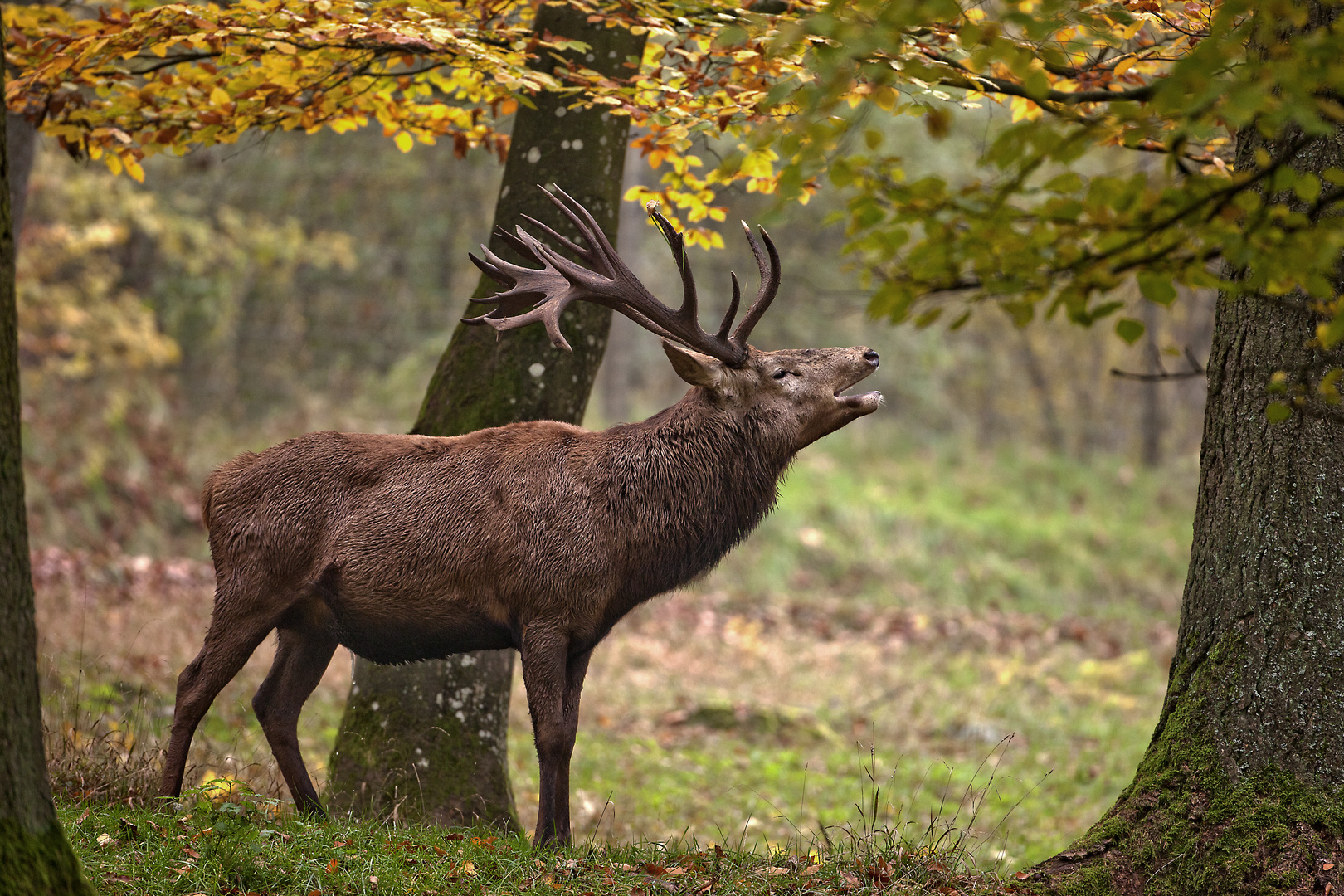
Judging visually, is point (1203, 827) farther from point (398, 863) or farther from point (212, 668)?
point (212, 668)

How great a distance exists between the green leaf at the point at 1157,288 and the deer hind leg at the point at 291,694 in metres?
3.67

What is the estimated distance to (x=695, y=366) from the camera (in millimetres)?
4883

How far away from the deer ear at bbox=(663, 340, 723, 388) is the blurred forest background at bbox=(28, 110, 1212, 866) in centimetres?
171

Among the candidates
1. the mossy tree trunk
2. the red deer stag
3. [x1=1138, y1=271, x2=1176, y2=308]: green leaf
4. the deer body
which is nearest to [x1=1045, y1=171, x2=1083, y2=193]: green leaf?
[x1=1138, y1=271, x2=1176, y2=308]: green leaf

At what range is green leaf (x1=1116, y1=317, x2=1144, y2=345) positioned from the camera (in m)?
2.60

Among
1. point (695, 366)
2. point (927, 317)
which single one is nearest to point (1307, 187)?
point (927, 317)

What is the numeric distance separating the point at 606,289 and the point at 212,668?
2.33 meters

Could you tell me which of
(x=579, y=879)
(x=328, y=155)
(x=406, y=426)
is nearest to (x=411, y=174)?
(x=328, y=155)

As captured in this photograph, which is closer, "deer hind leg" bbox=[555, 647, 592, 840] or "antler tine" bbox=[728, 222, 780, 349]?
"deer hind leg" bbox=[555, 647, 592, 840]

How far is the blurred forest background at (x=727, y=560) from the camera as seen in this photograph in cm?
835

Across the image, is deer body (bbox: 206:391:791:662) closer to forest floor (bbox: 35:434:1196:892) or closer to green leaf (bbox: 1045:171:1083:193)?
forest floor (bbox: 35:434:1196:892)

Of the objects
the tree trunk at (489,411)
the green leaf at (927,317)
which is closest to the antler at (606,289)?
the tree trunk at (489,411)

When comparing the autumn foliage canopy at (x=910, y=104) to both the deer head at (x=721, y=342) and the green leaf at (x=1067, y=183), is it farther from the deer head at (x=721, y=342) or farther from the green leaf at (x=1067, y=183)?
the deer head at (x=721, y=342)

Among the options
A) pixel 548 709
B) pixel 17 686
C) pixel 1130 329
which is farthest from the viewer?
pixel 548 709
